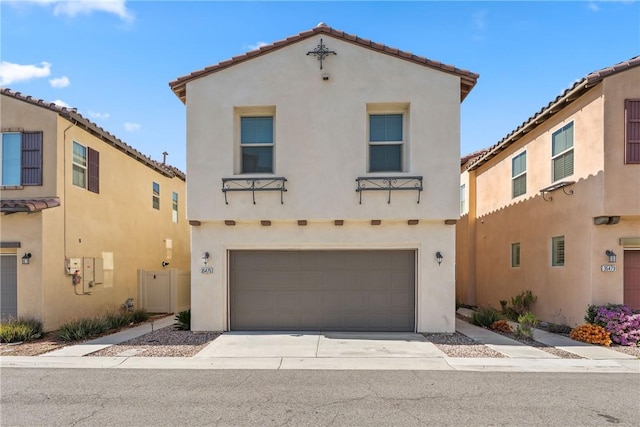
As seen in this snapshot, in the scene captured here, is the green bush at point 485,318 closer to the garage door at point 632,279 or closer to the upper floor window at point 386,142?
the garage door at point 632,279

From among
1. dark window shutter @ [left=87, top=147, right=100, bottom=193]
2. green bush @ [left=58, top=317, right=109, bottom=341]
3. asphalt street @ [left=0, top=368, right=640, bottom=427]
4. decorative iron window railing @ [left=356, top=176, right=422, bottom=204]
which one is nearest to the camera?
asphalt street @ [left=0, top=368, right=640, bottom=427]

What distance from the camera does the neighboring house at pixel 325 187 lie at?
9969 millimetres

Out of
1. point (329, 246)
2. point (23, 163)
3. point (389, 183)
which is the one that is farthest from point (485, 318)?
point (23, 163)

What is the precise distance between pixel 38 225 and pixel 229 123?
5.82 m

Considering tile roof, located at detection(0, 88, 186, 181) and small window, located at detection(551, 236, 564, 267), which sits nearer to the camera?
tile roof, located at detection(0, 88, 186, 181)

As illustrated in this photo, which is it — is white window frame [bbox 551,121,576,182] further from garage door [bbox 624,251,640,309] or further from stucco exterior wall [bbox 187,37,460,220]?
stucco exterior wall [bbox 187,37,460,220]

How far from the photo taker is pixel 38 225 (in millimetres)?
10234

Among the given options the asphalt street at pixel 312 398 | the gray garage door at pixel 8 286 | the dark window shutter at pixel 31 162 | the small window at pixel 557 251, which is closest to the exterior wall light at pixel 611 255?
the small window at pixel 557 251

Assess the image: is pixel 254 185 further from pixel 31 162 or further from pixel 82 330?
pixel 31 162

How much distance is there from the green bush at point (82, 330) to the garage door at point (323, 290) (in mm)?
3673

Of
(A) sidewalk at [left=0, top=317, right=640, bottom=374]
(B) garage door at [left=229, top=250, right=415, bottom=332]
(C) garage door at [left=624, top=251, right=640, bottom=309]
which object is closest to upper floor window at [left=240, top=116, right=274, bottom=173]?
(B) garage door at [left=229, top=250, right=415, bottom=332]

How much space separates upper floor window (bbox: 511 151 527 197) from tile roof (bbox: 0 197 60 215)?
1487cm

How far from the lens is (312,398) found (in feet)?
18.8

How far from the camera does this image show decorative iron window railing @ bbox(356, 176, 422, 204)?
32.3 feet
